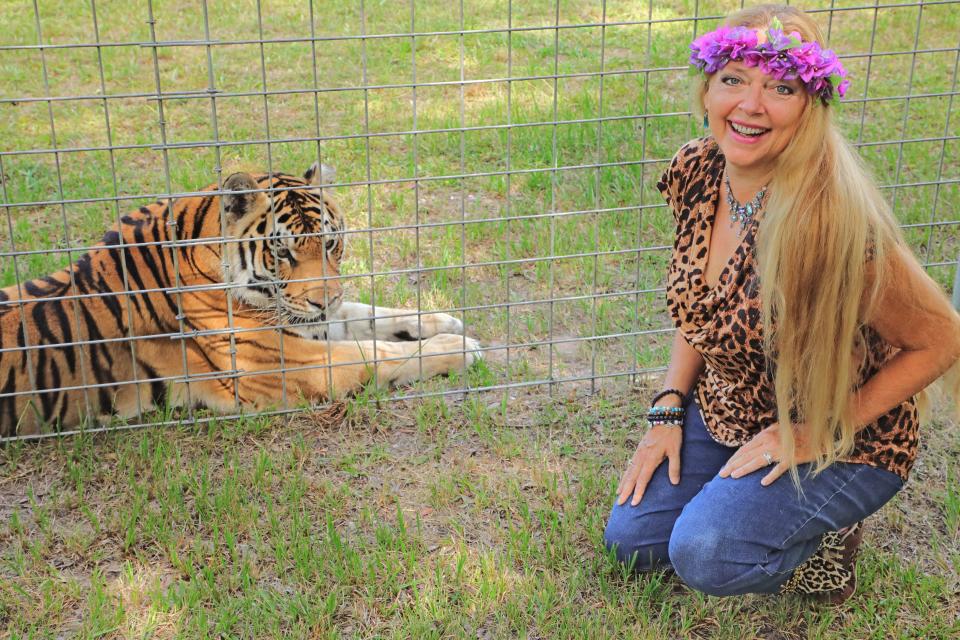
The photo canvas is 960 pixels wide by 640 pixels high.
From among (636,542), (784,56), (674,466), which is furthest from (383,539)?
(784,56)

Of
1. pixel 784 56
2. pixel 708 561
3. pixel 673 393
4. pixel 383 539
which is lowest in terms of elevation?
pixel 383 539

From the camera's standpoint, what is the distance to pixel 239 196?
10.5 feet

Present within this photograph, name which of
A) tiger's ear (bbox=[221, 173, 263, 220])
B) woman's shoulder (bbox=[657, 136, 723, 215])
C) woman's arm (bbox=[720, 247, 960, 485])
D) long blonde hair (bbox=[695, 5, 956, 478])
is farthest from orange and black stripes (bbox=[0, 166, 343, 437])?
woman's arm (bbox=[720, 247, 960, 485])

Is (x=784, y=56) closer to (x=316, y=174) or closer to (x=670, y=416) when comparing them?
(x=670, y=416)

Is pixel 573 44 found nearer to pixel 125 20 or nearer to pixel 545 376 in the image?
pixel 125 20

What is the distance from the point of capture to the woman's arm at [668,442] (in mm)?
2652

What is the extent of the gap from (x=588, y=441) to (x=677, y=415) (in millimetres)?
579

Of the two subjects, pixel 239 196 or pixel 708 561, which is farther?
pixel 239 196

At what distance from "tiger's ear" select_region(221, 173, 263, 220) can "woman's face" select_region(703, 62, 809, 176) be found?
1475 millimetres

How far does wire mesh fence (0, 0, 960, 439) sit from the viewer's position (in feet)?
10.5

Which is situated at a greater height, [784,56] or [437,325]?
[784,56]

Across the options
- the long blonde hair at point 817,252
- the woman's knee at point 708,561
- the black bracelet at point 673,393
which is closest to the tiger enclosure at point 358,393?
the woman's knee at point 708,561

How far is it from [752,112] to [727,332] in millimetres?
481

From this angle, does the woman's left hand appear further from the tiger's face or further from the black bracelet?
the tiger's face
